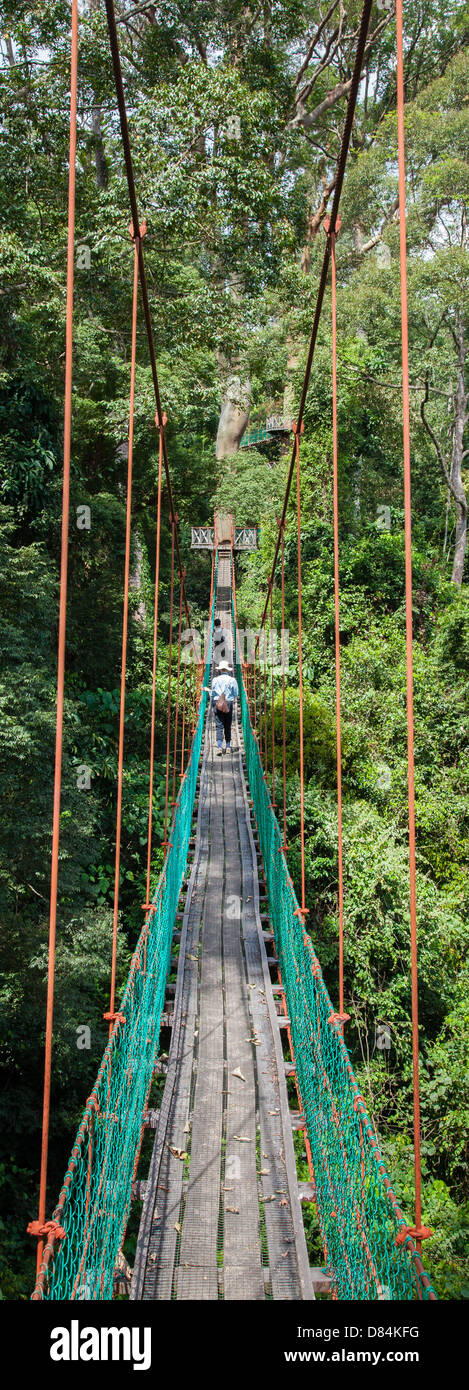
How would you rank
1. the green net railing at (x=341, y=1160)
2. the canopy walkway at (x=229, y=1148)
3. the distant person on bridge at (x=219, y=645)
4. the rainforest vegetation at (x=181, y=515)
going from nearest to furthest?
the green net railing at (x=341, y=1160), the canopy walkway at (x=229, y=1148), the rainforest vegetation at (x=181, y=515), the distant person on bridge at (x=219, y=645)

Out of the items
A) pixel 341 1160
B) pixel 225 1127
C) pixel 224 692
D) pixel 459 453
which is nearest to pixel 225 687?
pixel 224 692

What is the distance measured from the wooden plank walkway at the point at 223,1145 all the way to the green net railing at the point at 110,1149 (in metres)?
0.12

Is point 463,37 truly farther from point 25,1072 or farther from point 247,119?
point 25,1072

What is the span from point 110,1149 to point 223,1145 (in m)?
0.69

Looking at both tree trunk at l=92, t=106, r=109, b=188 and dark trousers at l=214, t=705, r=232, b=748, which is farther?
tree trunk at l=92, t=106, r=109, b=188

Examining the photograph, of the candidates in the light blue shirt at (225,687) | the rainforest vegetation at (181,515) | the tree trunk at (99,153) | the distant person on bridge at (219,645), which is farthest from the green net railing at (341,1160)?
the distant person on bridge at (219,645)

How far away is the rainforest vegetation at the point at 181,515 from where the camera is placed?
4992mm

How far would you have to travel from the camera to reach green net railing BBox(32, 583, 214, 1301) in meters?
1.67

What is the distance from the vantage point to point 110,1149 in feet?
6.77

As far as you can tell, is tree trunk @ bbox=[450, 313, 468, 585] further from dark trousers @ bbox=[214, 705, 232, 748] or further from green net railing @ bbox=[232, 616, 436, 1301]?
green net railing @ bbox=[232, 616, 436, 1301]

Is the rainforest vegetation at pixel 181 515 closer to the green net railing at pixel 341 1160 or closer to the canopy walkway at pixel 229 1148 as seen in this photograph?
the canopy walkway at pixel 229 1148

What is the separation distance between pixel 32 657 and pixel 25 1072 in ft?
8.09

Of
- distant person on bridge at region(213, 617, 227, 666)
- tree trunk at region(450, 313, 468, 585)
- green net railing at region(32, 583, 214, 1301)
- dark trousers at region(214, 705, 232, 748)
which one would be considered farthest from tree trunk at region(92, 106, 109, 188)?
green net railing at region(32, 583, 214, 1301)

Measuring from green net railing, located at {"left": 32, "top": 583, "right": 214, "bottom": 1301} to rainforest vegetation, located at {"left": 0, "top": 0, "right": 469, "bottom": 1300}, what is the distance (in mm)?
1808
